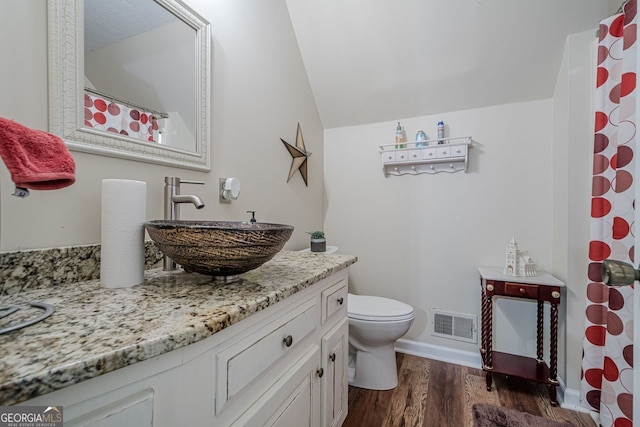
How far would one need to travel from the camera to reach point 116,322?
1.68ft

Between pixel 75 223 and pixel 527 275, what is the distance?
2220mm

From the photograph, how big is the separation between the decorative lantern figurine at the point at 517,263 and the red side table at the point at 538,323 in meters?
0.04

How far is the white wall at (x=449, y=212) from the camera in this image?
1829 millimetres

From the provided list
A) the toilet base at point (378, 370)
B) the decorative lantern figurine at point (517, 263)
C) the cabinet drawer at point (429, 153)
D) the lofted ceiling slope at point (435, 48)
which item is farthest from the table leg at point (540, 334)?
the lofted ceiling slope at point (435, 48)

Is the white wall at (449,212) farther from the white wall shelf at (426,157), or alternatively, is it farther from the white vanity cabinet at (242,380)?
the white vanity cabinet at (242,380)

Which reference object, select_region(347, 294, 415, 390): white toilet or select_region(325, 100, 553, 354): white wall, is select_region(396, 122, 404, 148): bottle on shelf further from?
select_region(347, 294, 415, 390): white toilet

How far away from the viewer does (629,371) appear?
1.12 meters

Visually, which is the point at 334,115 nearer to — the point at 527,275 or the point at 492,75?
the point at 492,75

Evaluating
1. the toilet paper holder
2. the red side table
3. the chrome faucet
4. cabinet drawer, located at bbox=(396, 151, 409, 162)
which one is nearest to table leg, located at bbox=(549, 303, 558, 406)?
the red side table

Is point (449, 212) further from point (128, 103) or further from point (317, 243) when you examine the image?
point (128, 103)

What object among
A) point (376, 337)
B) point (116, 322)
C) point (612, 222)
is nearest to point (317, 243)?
point (376, 337)

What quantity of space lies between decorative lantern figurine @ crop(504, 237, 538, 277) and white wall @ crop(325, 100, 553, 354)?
6.3 inches

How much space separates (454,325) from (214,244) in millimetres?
1965

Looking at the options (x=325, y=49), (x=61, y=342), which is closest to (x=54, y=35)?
(x=61, y=342)
